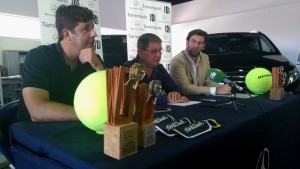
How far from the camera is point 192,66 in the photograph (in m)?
2.44

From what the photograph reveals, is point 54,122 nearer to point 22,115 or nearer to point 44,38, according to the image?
point 22,115

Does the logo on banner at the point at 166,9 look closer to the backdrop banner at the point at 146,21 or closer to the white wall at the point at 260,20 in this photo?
the backdrop banner at the point at 146,21

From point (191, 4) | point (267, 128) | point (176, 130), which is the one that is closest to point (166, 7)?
point (267, 128)

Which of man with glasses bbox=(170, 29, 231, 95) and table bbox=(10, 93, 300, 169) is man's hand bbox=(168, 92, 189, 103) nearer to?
table bbox=(10, 93, 300, 169)

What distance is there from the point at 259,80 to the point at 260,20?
5.08 m

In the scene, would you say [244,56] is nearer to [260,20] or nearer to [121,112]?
[121,112]

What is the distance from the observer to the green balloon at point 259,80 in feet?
5.26

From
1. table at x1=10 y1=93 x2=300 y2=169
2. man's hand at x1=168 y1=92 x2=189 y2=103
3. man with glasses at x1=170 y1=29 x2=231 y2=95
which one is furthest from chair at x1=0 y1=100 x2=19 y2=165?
man with glasses at x1=170 y1=29 x2=231 y2=95

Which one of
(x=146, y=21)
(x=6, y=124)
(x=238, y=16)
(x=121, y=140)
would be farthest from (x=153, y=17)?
(x=238, y=16)

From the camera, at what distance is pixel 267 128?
117cm

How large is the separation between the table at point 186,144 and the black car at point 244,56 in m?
1.28

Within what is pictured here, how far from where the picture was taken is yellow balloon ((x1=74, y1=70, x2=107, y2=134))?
676 millimetres

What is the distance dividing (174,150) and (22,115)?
0.92 m

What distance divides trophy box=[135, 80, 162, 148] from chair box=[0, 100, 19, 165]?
753mm
